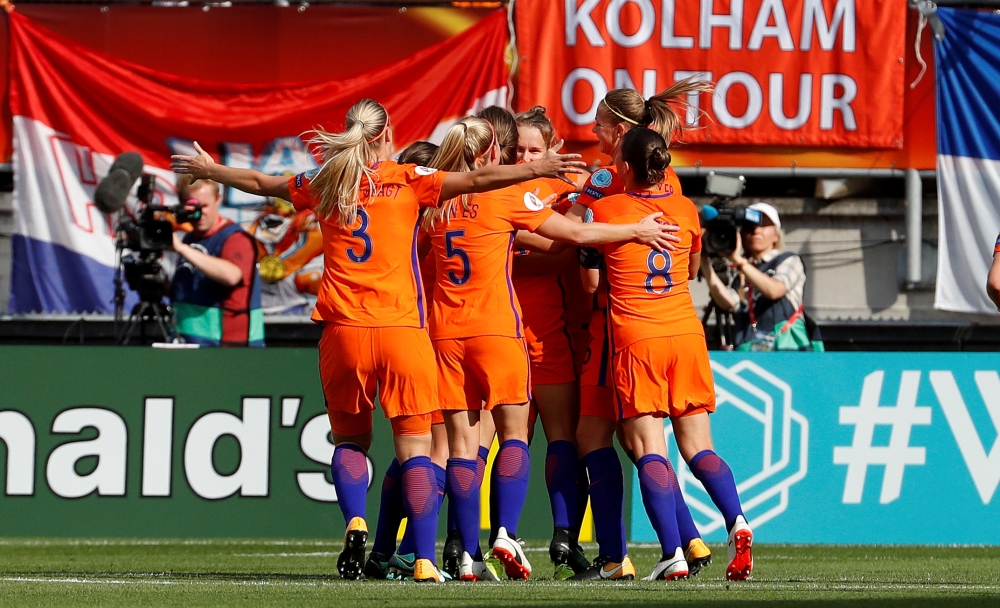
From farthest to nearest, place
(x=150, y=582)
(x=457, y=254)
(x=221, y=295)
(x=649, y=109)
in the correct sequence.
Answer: (x=221, y=295), (x=649, y=109), (x=457, y=254), (x=150, y=582)

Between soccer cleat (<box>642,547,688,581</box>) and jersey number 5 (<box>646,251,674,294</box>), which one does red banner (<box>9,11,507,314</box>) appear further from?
soccer cleat (<box>642,547,688,581</box>)

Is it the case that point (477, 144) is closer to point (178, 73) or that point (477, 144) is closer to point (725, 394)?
point (725, 394)

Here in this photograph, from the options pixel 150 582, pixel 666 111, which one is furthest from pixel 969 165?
pixel 150 582

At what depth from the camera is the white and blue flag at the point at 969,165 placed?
1264cm

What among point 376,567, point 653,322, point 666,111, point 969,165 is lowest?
point 376,567

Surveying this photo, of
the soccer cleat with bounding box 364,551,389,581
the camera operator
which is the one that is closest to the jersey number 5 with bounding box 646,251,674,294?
the soccer cleat with bounding box 364,551,389,581

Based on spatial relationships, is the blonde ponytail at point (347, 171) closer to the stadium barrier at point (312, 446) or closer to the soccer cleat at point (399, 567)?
the soccer cleat at point (399, 567)

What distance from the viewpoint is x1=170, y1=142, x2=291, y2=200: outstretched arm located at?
627 cm

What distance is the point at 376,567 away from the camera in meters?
6.43

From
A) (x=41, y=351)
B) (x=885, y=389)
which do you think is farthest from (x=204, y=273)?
(x=885, y=389)

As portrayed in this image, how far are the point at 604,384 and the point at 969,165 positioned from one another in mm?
7176

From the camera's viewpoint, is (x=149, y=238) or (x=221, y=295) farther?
(x=149, y=238)

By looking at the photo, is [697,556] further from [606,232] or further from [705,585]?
[606,232]

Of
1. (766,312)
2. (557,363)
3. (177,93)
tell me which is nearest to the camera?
(557,363)
